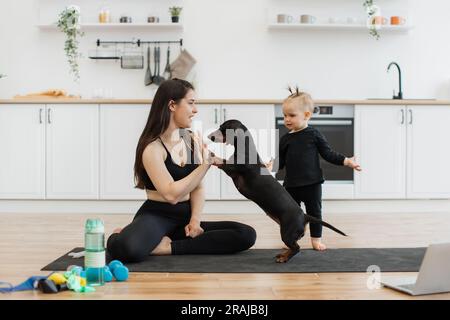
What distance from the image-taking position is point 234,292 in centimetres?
222

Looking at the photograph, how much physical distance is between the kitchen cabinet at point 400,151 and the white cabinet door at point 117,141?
1.81m

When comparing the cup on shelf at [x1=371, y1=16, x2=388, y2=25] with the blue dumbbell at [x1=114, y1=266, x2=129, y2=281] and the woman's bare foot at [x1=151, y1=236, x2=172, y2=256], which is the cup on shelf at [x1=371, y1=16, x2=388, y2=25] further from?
the blue dumbbell at [x1=114, y1=266, x2=129, y2=281]

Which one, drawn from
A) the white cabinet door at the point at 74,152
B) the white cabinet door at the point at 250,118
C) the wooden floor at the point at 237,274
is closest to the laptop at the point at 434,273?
the wooden floor at the point at 237,274

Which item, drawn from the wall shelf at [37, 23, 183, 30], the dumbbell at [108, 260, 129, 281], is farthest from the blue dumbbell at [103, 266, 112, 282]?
the wall shelf at [37, 23, 183, 30]

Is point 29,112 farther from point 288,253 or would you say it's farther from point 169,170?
point 288,253

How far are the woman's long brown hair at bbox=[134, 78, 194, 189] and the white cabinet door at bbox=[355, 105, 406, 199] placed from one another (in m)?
2.52

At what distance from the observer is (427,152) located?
5.14 metres

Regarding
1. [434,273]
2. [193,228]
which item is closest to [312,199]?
[193,228]

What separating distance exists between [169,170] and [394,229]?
1.82 metres

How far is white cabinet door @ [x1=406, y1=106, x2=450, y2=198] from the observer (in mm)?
5125

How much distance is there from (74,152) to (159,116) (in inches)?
90.4

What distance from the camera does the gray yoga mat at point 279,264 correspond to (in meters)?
2.63

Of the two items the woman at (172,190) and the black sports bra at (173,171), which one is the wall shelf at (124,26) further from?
the black sports bra at (173,171)
